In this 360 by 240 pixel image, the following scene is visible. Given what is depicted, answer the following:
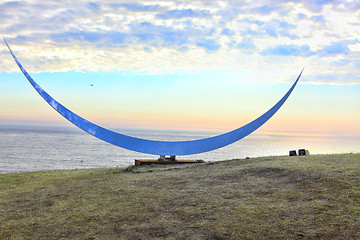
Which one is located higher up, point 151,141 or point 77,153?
point 151,141

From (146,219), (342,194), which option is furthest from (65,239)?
(342,194)

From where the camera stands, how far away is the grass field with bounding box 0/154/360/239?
538cm

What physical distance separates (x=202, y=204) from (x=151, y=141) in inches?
227

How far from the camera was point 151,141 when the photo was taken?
12.1 m

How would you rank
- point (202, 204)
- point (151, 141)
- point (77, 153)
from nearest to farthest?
1. point (202, 204)
2. point (151, 141)
3. point (77, 153)

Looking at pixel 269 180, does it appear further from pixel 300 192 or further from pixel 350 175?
pixel 350 175

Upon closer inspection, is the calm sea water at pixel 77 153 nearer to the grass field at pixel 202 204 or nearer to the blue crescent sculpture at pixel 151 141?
the blue crescent sculpture at pixel 151 141

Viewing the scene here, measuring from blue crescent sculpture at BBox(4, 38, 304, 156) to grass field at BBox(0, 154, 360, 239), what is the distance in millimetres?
2186

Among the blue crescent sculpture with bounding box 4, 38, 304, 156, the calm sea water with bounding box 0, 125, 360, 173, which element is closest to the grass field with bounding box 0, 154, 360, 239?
the blue crescent sculpture with bounding box 4, 38, 304, 156

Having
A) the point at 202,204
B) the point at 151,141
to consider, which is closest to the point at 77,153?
the point at 151,141

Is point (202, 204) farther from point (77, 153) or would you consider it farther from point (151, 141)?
point (77, 153)

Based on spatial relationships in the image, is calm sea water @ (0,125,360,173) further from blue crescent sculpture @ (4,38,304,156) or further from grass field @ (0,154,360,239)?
grass field @ (0,154,360,239)

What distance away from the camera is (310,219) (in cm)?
551

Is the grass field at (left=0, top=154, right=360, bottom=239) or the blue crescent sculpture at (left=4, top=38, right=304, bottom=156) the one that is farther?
the blue crescent sculpture at (left=4, top=38, right=304, bottom=156)
